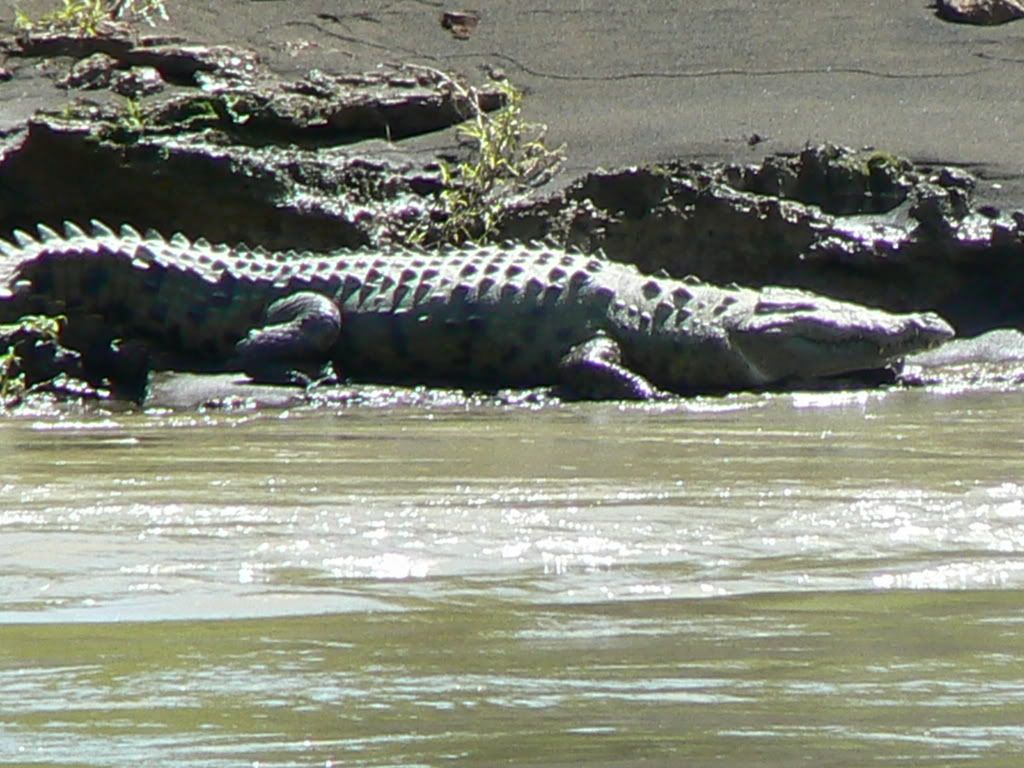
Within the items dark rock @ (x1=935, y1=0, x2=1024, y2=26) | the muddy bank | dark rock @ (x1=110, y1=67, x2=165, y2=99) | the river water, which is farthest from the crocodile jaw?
dark rock @ (x1=935, y1=0, x2=1024, y2=26)

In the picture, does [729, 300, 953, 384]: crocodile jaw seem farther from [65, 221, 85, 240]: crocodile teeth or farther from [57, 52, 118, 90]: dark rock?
[57, 52, 118, 90]: dark rock

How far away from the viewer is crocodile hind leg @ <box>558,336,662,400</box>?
7.91 m

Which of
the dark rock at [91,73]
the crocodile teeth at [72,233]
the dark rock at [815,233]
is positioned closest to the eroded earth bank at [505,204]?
the dark rock at [815,233]

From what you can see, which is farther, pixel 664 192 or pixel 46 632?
pixel 664 192

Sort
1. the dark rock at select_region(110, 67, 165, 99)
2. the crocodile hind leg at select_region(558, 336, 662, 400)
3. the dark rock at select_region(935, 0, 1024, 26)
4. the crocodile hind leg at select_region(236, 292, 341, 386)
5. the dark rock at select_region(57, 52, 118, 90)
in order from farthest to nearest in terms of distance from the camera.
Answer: the dark rock at select_region(935, 0, 1024, 26) → the dark rock at select_region(57, 52, 118, 90) → the dark rock at select_region(110, 67, 165, 99) → the crocodile hind leg at select_region(236, 292, 341, 386) → the crocodile hind leg at select_region(558, 336, 662, 400)

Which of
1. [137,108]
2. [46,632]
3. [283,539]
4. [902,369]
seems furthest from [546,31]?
[46,632]

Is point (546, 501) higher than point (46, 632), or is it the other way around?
point (46, 632)

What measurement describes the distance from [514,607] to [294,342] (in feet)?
16.7

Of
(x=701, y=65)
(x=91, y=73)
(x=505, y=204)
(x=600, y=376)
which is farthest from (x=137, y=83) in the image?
(x=600, y=376)

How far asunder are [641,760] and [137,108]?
26.9 feet

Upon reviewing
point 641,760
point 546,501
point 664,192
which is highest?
point 641,760

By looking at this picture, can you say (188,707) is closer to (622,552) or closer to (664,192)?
(622,552)

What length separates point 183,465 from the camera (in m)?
5.16

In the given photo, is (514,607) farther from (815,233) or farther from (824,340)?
(815,233)
